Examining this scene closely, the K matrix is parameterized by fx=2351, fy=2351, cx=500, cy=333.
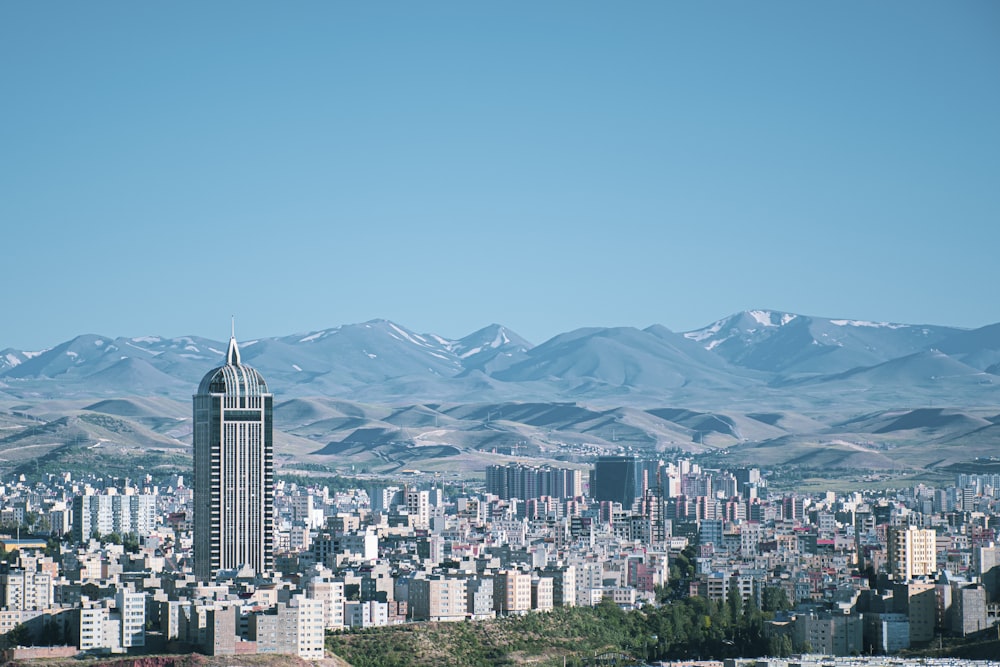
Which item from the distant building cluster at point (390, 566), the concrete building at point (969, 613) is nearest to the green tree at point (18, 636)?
the distant building cluster at point (390, 566)

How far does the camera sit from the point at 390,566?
44219mm

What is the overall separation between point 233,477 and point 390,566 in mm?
3794

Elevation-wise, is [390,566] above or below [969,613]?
above

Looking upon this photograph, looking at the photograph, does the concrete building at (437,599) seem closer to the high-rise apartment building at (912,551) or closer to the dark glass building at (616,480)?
the high-rise apartment building at (912,551)

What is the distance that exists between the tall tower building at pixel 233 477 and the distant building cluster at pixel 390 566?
0.04m

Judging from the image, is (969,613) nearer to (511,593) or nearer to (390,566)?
(511,593)

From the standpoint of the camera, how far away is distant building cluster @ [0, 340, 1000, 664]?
3641cm

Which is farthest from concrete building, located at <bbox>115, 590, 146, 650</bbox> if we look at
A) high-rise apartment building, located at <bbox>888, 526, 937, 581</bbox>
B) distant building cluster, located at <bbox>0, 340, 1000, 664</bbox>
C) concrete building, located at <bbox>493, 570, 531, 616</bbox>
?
high-rise apartment building, located at <bbox>888, 526, 937, 581</bbox>

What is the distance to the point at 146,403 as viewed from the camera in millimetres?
153250

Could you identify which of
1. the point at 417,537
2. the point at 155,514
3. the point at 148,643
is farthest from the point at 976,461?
the point at 148,643

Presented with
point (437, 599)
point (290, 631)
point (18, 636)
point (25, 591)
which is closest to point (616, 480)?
point (437, 599)

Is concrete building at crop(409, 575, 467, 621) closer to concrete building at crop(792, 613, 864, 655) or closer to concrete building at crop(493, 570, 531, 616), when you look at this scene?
concrete building at crop(493, 570, 531, 616)

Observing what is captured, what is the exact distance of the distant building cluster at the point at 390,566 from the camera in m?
36.4

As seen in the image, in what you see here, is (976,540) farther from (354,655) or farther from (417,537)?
(354,655)
